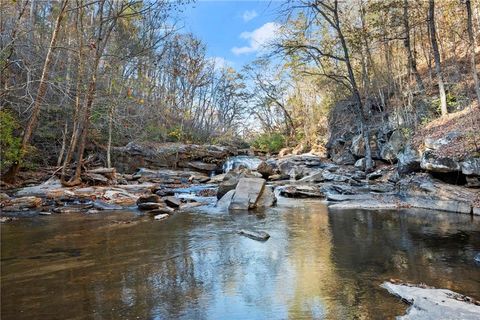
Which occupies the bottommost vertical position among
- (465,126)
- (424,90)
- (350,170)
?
(350,170)

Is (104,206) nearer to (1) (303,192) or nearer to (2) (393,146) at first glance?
(1) (303,192)

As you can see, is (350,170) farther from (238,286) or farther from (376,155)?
(238,286)

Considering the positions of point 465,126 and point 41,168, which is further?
point 41,168

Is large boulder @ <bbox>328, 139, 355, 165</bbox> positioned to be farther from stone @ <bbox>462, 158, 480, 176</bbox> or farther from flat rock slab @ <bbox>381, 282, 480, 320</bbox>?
flat rock slab @ <bbox>381, 282, 480, 320</bbox>

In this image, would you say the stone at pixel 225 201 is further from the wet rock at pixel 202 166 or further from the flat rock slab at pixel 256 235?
the wet rock at pixel 202 166

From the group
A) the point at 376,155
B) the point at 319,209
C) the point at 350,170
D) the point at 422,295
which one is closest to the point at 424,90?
the point at 376,155

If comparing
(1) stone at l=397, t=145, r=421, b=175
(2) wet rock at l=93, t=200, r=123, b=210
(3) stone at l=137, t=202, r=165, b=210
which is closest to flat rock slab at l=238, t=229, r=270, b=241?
(3) stone at l=137, t=202, r=165, b=210

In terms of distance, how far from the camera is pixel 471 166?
9211 millimetres

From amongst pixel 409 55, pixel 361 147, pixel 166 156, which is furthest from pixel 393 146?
pixel 166 156

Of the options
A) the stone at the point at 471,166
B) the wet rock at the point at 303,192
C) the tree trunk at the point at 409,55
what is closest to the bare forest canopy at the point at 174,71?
the tree trunk at the point at 409,55

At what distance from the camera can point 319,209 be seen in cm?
969

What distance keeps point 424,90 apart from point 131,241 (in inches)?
591

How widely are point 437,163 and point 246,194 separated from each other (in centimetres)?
550

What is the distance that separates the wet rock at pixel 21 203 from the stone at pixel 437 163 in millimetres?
11289
